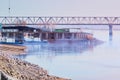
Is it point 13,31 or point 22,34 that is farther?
point 22,34

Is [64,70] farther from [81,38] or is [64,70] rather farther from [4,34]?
[81,38]

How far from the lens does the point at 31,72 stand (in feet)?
17.3

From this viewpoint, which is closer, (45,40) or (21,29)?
(21,29)

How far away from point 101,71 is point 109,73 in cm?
27

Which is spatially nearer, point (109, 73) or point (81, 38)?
point (109, 73)

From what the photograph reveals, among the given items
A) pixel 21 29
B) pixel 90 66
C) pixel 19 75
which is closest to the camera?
pixel 19 75

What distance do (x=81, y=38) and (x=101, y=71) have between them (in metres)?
8.57

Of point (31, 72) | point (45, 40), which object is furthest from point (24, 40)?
point (31, 72)

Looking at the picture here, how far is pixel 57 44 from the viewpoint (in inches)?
594

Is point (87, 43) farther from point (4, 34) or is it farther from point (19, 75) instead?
point (19, 75)

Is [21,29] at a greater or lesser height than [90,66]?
greater

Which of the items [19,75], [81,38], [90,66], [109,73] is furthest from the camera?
[81,38]

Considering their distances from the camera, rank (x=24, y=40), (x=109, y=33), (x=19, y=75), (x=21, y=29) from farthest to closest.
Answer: (x=24, y=40)
(x=21, y=29)
(x=109, y=33)
(x=19, y=75)

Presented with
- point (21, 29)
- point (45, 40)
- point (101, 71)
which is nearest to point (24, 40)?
point (21, 29)
